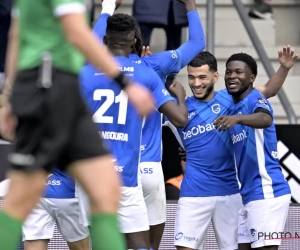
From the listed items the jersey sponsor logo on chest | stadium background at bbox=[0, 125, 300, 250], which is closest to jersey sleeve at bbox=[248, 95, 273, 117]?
the jersey sponsor logo on chest

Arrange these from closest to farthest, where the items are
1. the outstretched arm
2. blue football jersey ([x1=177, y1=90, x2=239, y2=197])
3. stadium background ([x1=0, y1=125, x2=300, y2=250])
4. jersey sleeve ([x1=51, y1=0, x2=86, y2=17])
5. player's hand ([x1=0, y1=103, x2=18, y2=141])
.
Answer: jersey sleeve ([x1=51, y1=0, x2=86, y2=17])
player's hand ([x1=0, y1=103, x2=18, y2=141])
blue football jersey ([x1=177, y1=90, x2=239, y2=197])
the outstretched arm
stadium background ([x1=0, y1=125, x2=300, y2=250])

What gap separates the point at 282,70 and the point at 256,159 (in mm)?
930

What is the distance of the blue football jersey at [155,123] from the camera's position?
6.87 m

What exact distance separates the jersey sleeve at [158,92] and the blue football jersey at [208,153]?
3.31 ft

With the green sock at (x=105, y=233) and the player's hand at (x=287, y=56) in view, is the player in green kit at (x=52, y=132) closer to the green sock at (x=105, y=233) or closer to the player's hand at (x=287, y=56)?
the green sock at (x=105, y=233)

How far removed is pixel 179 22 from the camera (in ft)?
30.4

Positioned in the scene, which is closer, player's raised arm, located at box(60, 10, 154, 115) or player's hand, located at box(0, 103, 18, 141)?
player's raised arm, located at box(60, 10, 154, 115)

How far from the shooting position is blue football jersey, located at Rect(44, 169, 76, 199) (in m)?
6.36

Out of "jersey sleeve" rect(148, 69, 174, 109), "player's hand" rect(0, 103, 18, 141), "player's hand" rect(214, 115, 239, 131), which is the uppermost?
"jersey sleeve" rect(148, 69, 174, 109)

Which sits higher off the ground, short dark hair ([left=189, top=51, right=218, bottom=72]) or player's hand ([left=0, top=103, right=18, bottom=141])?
short dark hair ([left=189, top=51, right=218, bottom=72])

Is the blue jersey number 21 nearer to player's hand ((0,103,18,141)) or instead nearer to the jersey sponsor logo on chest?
the jersey sponsor logo on chest

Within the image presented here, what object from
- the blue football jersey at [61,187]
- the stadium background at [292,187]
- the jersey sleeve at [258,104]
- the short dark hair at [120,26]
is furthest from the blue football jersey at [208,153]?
the short dark hair at [120,26]

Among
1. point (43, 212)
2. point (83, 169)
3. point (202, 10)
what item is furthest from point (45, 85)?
point (202, 10)

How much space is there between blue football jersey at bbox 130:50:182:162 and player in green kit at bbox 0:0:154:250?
2.76 m
